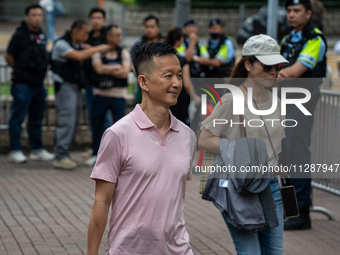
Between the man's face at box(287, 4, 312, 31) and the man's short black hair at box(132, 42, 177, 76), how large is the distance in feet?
11.5

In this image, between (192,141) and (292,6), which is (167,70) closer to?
(192,141)

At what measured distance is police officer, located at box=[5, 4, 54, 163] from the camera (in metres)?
10.2

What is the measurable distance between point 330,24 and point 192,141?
24034 millimetres

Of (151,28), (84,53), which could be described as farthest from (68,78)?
(151,28)

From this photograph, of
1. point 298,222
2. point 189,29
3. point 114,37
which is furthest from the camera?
point 189,29

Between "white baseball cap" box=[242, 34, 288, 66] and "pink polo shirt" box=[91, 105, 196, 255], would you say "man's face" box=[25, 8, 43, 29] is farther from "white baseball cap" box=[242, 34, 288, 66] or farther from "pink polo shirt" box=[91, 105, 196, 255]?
"pink polo shirt" box=[91, 105, 196, 255]

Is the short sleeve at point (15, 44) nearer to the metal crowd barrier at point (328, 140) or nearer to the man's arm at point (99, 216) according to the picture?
the metal crowd barrier at point (328, 140)

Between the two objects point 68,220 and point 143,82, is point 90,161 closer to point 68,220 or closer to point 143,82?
point 68,220

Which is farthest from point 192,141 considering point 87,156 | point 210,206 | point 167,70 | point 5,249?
point 87,156

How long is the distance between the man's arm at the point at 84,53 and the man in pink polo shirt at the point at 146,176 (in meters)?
6.50

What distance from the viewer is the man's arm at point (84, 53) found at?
991 centimetres

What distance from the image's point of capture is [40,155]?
10734 mm

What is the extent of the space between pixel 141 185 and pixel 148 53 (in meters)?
0.63

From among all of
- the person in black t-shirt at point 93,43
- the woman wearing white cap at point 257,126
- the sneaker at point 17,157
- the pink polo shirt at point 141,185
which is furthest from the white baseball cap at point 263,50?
the sneaker at point 17,157
